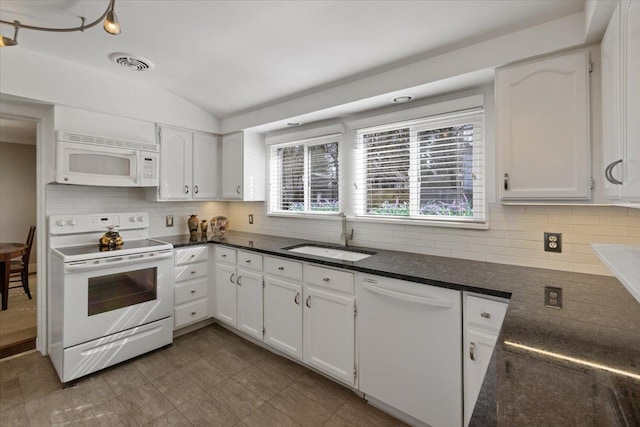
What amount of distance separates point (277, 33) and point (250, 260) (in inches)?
73.5

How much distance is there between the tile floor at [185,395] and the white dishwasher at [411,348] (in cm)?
22

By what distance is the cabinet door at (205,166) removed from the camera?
3.46 m

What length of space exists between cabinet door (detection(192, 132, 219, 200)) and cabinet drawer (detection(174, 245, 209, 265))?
671 mm

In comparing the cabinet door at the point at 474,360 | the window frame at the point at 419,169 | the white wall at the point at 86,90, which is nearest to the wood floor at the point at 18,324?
the white wall at the point at 86,90

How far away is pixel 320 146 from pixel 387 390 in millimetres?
2270

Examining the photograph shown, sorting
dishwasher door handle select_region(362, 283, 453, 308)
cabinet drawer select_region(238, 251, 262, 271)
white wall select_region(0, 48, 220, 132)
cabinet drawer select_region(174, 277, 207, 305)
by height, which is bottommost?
cabinet drawer select_region(174, 277, 207, 305)

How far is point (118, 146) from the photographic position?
2.75 metres

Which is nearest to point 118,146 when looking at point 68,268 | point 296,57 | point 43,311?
point 68,268

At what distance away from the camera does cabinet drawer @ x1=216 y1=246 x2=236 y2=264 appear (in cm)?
300

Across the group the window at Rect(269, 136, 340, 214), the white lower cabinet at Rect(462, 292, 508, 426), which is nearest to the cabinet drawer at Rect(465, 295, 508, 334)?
the white lower cabinet at Rect(462, 292, 508, 426)

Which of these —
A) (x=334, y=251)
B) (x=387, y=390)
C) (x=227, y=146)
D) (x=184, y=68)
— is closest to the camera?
(x=387, y=390)

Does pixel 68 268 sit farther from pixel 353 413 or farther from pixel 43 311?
pixel 353 413

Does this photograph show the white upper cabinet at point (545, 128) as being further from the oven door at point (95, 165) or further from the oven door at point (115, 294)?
the oven door at point (95, 165)

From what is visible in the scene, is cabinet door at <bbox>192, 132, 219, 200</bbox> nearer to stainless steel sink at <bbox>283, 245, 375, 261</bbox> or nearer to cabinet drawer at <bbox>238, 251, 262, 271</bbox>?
cabinet drawer at <bbox>238, 251, 262, 271</bbox>
